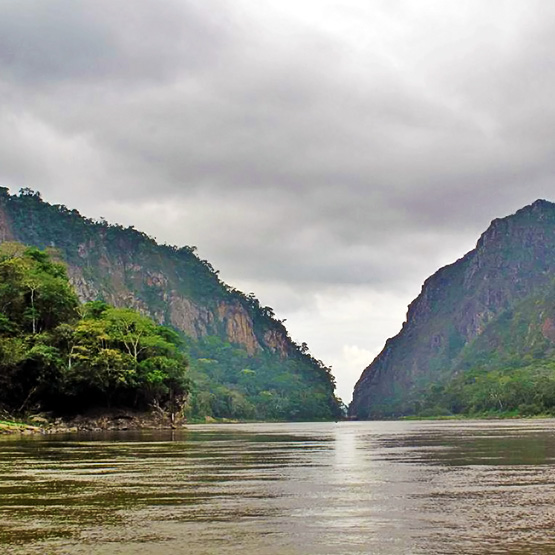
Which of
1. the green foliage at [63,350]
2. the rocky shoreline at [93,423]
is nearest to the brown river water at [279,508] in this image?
the rocky shoreline at [93,423]

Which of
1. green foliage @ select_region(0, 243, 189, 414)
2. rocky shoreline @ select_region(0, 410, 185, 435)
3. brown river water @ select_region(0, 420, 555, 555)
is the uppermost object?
green foliage @ select_region(0, 243, 189, 414)

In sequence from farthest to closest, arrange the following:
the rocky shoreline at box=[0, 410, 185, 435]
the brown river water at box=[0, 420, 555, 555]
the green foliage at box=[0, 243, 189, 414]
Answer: the green foliage at box=[0, 243, 189, 414] < the rocky shoreline at box=[0, 410, 185, 435] < the brown river water at box=[0, 420, 555, 555]

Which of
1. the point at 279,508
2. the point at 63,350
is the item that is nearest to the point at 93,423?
the point at 63,350

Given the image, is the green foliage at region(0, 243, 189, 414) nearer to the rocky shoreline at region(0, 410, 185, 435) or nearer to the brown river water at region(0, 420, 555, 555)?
the rocky shoreline at region(0, 410, 185, 435)

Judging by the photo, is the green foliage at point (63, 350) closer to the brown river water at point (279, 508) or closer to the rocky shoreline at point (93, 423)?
the rocky shoreline at point (93, 423)

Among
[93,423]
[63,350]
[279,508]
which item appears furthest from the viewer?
[63,350]

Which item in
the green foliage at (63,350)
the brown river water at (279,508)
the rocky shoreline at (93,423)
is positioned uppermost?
the green foliage at (63,350)

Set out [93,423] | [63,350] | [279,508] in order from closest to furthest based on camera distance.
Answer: [279,508], [93,423], [63,350]

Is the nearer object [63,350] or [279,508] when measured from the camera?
[279,508]

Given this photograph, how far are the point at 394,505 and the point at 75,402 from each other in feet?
250

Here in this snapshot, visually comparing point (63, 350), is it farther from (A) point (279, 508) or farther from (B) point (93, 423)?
(A) point (279, 508)

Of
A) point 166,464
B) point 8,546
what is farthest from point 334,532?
point 166,464

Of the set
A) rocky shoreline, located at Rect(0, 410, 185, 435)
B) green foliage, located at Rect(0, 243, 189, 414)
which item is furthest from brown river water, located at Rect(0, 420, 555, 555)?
green foliage, located at Rect(0, 243, 189, 414)

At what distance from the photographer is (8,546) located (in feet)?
38.1
